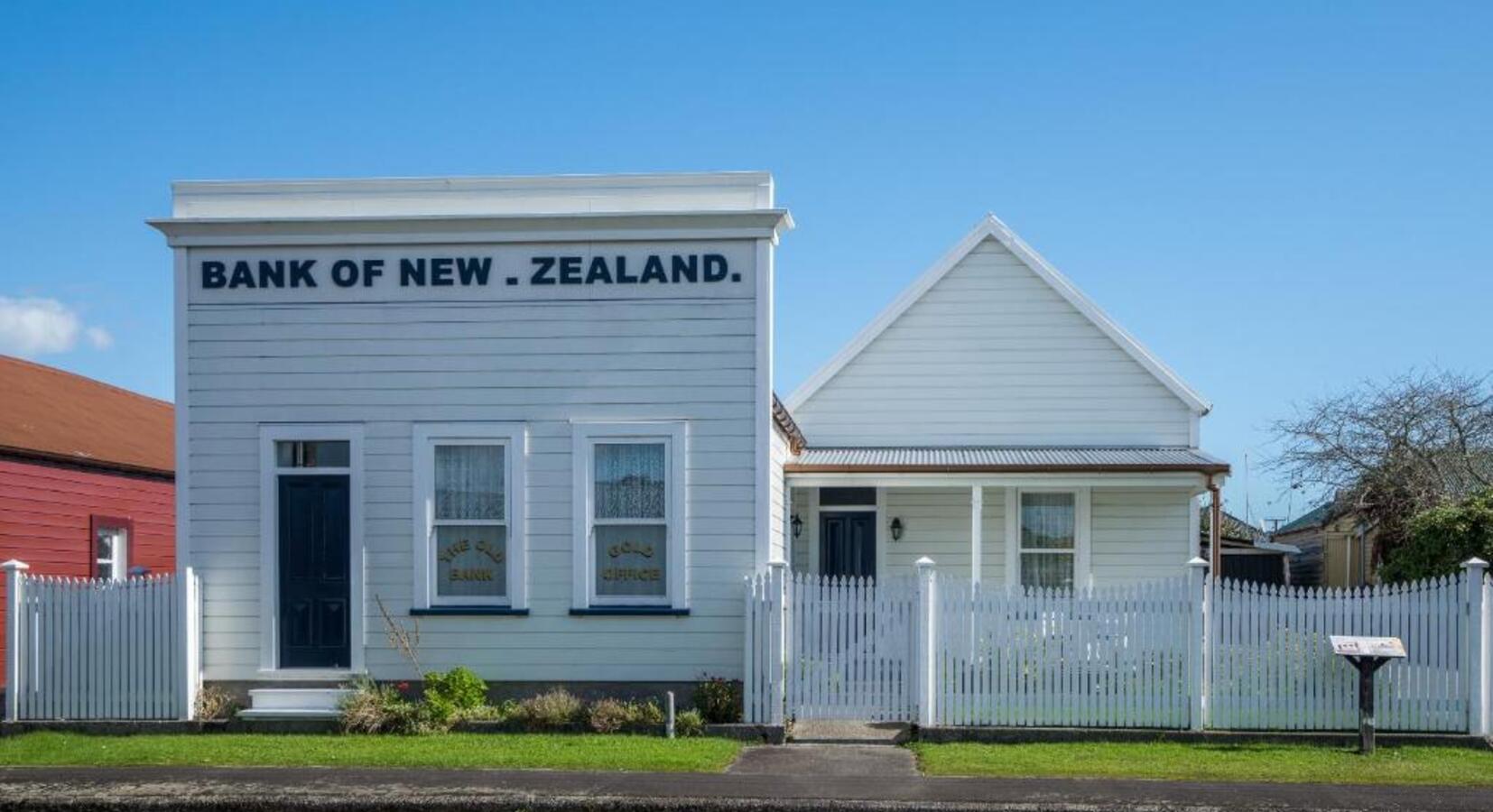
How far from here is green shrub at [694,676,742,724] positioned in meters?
15.1

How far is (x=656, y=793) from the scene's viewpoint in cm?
1212

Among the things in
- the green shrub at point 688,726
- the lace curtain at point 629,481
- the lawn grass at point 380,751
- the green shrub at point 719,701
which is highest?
the lace curtain at point 629,481

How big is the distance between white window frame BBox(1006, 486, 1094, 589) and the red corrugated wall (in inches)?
490

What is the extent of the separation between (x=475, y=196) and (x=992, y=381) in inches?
356

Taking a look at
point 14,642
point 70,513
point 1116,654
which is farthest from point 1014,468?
point 70,513

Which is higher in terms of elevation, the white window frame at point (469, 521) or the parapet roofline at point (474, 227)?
the parapet roofline at point (474, 227)

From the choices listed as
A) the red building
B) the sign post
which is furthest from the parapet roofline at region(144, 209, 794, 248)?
the sign post

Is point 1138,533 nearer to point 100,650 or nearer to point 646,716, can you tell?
point 646,716

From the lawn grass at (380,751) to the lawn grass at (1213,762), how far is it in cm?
219

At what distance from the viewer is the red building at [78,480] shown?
20.2 metres

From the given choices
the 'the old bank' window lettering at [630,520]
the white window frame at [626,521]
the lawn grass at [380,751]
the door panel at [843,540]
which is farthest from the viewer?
the door panel at [843,540]

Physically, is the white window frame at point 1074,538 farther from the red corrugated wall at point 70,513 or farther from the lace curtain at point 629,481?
the red corrugated wall at point 70,513

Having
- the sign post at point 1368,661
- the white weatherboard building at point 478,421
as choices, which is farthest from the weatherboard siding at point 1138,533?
the white weatherboard building at point 478,421

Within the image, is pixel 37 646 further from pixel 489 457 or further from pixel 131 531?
pixel 131 531
